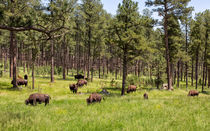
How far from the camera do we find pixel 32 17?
1981cm

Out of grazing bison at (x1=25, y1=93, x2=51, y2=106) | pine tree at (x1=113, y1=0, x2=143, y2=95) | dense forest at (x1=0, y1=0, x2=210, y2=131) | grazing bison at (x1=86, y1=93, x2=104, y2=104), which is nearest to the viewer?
dense forest at (x1=0, y1=0, x2=210, y2=131)

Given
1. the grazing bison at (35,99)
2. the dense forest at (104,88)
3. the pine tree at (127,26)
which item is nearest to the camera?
the dense forest at (104,88)

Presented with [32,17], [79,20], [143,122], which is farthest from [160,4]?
[79,20]

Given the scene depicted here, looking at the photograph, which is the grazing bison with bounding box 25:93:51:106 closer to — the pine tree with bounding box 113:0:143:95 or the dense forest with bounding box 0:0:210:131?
the dense forest with bounding box 0:0:210:131

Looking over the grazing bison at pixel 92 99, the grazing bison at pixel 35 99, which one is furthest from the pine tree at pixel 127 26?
the grazing bison at pixel 35 99

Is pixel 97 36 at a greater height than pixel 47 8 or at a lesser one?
lesser

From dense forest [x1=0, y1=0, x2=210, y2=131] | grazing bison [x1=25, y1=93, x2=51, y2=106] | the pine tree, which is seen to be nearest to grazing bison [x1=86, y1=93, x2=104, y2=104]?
dense forest [x1=0, y1=0, x2=210, y2=131]

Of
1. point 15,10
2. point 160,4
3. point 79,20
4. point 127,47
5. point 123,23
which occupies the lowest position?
point 127,47

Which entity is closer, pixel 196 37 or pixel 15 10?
pixel 15 10

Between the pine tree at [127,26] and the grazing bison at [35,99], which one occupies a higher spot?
the pine tree at [127,26]

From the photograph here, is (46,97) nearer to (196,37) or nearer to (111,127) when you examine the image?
(111,127)

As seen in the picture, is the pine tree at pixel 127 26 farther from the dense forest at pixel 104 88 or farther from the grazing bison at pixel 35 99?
the grazing bison at pixel 35 99

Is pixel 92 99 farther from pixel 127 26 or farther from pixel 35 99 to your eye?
pixel 127 26

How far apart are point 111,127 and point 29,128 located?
2665 millimetres
